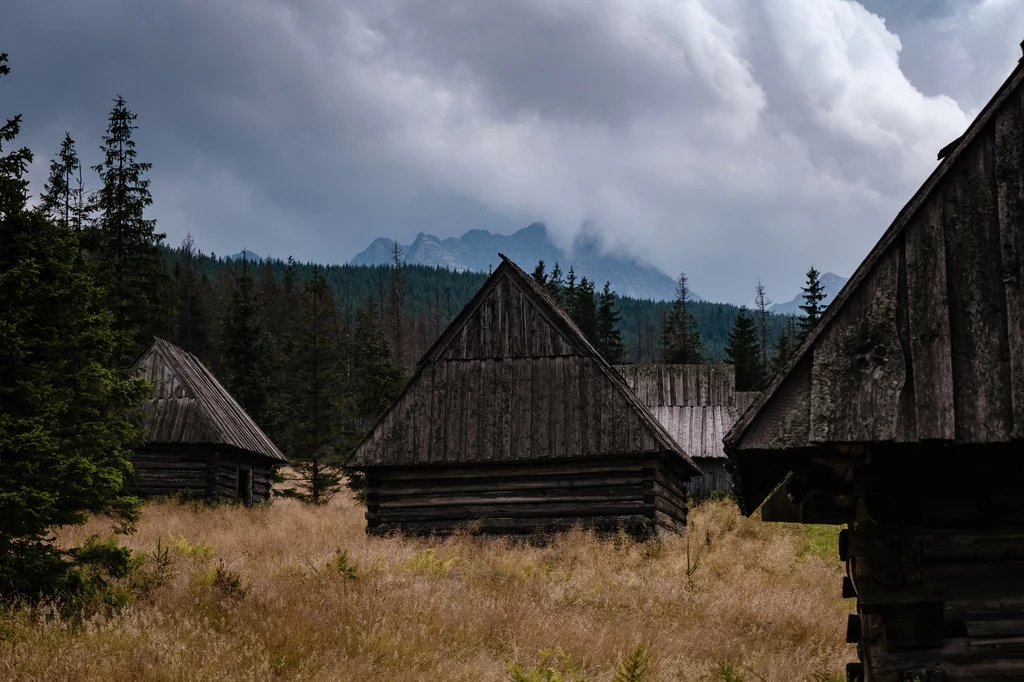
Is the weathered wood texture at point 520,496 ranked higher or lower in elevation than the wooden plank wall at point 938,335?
lower

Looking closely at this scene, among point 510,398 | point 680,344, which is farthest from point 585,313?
point 510,398

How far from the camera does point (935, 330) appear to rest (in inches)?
201

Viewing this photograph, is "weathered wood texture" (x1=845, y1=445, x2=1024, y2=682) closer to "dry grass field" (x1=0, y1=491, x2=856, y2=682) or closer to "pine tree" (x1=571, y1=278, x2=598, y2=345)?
"dry grass field" (x1=0, y1=491, x2=856, y2=682)

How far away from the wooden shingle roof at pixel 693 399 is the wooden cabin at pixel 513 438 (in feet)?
61.3

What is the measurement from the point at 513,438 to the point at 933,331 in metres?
11.7

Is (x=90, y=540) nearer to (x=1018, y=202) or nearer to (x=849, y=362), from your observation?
(x=849, y=362)

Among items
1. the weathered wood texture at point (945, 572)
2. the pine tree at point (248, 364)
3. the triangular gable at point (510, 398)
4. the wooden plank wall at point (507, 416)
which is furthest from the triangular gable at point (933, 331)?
the pine tree at point (248, 364)

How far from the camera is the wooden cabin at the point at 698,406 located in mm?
35188

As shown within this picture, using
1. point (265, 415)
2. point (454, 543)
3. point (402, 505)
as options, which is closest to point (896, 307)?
point (454, 543)

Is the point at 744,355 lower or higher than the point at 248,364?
higher

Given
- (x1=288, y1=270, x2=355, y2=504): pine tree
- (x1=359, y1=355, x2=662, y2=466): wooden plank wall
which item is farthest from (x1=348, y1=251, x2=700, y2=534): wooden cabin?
(x1=288, y1=270, x2=355, y2=504): pine tree

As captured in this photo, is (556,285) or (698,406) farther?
(556,285)

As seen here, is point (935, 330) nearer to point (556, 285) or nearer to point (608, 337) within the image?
point (608, 337)

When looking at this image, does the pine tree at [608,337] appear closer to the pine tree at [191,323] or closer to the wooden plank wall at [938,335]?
the pine tree at [191,323]
